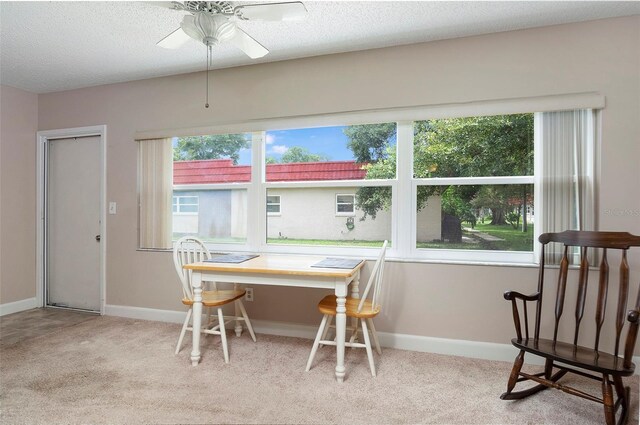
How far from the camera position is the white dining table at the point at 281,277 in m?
2.21

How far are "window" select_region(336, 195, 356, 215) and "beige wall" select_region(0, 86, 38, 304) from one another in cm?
347

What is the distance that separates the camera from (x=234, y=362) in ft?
8.13

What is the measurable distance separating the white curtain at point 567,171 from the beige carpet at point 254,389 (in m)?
1.07

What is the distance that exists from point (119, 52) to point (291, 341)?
9.11 ft

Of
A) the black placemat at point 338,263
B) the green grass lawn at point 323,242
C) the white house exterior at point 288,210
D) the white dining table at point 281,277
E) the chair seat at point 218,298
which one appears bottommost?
the chair seat at point 218,298

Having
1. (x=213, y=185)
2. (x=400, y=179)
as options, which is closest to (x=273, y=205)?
(x=213, y=185)

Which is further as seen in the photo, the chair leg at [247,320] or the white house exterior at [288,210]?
the white house exterior at [288,210]

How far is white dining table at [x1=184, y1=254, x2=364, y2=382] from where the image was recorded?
7.26 feet

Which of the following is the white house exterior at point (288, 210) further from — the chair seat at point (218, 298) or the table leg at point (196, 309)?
the table leg at point (196, 309)

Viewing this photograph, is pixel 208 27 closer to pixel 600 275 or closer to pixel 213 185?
pixel 213 185

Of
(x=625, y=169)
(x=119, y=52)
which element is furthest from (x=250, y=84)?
(x=625, y=169)

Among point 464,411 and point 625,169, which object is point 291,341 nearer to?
point 464,411

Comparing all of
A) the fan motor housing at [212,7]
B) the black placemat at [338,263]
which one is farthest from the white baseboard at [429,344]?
the fan motor housing at [212,7]

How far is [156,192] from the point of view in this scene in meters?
3.41
